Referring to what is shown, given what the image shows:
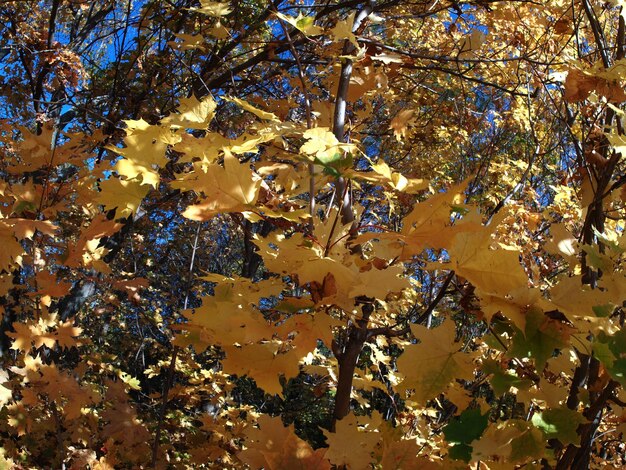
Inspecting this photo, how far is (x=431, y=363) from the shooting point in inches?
37.4

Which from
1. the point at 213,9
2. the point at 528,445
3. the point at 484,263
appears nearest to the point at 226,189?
the point at 484,263

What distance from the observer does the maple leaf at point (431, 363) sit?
936 millimetres

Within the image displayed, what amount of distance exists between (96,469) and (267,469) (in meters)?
2.07

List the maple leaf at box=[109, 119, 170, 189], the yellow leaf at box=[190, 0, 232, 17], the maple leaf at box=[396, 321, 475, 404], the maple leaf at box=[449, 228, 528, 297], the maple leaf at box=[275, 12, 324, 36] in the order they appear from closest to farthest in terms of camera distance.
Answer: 1. the maple leaf at box=[449, 228, 528, 297]
2. the maple leaf at box=[396, 321, 475, 404]
3. the maple leaf at box=[109, 119, 170, 189]
4. the maple leaf at box=[275, 12, 324, 36]
5. the yellow leaf at box=[190, 0, 232, 17]

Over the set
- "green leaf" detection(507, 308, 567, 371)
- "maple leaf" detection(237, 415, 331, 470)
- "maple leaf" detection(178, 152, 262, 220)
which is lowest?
"maple leaf" detection(237, 415, 331, 470)

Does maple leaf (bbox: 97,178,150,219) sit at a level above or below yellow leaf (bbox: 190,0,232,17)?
below

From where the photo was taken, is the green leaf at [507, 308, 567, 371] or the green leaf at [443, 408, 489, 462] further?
the green leaf at [443, 408, 489, 462]

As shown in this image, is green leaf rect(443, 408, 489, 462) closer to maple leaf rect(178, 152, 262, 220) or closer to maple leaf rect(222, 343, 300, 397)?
maple leaf rect(222, 343, 300, 397)

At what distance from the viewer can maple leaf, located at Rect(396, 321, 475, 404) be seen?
3.07 feet

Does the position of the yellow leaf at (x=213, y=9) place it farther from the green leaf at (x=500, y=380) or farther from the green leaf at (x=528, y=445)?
the green leaf at (x=528, y=445)

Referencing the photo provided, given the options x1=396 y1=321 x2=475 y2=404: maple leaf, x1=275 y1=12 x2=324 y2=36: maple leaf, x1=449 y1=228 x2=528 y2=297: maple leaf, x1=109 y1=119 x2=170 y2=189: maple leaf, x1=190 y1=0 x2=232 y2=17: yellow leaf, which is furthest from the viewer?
x1=190 y1=0 x2=232 y2=17: yellow leaf

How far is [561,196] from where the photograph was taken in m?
3.61

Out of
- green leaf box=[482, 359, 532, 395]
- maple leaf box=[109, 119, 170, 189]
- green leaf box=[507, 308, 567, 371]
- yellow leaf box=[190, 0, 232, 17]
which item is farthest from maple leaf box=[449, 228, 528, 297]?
yellow leaf box=[190, 0, 232, 17]

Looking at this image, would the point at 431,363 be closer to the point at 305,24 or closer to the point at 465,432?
the point at 465,432
